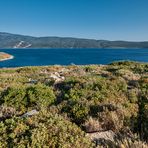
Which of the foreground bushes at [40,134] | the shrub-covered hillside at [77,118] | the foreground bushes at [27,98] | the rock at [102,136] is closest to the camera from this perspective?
the foreground bushes at [40,134]

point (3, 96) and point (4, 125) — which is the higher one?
point (4, 125)

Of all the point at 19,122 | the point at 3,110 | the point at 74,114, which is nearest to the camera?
the point at 19,122

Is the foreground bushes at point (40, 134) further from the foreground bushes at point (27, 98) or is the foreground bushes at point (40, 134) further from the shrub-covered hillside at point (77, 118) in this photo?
the foreground bushes at point (27, 98)

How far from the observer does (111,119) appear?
21.3ft

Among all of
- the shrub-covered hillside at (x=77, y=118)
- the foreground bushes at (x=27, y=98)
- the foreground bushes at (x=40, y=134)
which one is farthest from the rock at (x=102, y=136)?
the foreground bushes at (x=27, y=98)

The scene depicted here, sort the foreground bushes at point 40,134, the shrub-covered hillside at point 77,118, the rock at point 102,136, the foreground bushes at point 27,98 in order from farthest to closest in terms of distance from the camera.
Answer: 1. the foreground bushes at point 27,98
2. the rock at point 102,136
3. the shrub-covered hillside at point 77,118
4. the foreground bushes at point 40,134

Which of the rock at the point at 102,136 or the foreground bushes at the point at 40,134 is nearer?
the foreground bushes at the point at 40,134

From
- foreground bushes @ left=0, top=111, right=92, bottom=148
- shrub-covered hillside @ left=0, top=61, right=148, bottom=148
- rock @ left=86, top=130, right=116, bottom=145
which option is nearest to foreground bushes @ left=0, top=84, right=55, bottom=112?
shrub-covered hillside @ left=0, top=61, right=148, bottom=148

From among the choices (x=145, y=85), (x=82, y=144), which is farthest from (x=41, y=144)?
(x=145, y=85)

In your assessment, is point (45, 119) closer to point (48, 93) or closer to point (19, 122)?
point (19, 122)

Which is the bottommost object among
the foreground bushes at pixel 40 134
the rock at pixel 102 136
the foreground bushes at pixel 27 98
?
the foreground bushes at pixel 27 98

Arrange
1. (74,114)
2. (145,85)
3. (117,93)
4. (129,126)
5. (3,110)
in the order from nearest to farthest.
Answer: (129,126)
(74,114)
(3,110)
(117,93)
(145,85)

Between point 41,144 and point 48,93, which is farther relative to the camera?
point 48,93

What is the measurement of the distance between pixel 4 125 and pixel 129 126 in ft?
9.95
